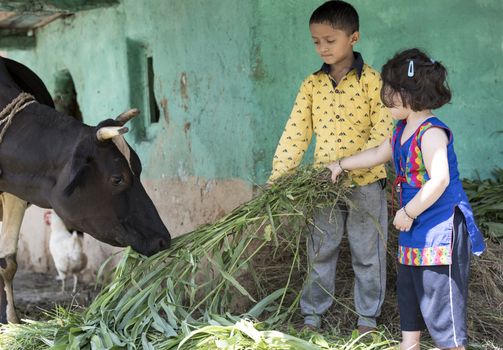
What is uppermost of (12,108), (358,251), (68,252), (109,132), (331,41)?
(331,41)

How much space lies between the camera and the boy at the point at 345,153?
14.5 feet

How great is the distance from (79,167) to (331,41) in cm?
156

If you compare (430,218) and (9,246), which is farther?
(9,246)

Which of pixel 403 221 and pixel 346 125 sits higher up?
pixel 346 125

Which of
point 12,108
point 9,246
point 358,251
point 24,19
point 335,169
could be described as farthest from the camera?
point 24,19

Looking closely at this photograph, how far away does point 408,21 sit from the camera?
604cm

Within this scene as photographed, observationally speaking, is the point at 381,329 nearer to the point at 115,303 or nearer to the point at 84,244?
the point at 115,303

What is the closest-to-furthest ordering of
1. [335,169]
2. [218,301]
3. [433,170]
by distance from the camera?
[433,170], [335,169], [218,301]

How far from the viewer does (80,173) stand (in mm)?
4734

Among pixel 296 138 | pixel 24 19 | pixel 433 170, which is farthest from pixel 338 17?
pixel 24 19

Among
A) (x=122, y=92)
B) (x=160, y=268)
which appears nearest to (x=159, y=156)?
(x=122, y=92)

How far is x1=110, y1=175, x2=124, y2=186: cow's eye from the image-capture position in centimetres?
477

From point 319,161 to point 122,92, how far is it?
379 centimetres

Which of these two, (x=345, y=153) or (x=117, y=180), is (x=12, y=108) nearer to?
(x=117, y=180)
